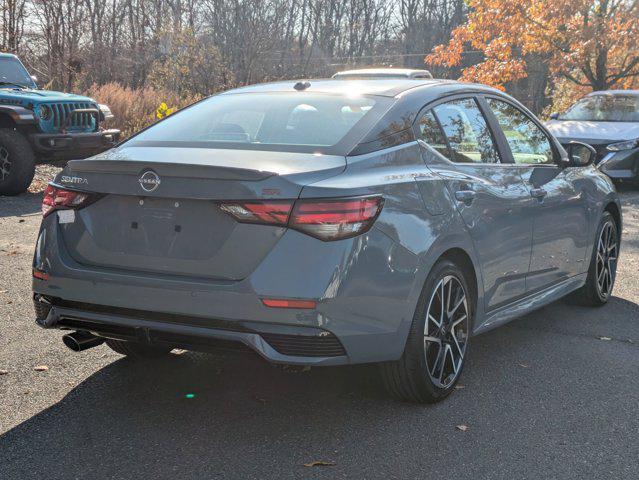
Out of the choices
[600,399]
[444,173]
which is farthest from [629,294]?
[444,173]

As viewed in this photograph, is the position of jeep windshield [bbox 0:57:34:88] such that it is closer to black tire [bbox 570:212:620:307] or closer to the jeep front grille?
the jeep front grille

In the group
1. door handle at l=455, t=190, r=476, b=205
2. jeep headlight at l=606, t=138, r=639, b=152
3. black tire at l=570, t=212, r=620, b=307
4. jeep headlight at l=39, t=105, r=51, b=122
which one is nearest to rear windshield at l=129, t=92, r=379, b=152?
door handle at l=455, t=190, r=476, b=205

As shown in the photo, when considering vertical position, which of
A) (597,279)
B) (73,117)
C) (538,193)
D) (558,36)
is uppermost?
(558,36)

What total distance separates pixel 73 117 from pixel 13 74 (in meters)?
1.21

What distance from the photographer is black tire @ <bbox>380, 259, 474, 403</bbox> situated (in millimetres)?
4145

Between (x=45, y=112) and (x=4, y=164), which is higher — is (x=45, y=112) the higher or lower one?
the higher one

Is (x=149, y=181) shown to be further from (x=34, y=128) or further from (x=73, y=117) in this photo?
(x=73, y=117)

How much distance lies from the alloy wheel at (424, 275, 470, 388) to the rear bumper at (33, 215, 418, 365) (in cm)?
32

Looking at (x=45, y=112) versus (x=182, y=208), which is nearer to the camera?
(x=182, y=208)

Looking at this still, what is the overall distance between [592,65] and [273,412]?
22205 millimetres

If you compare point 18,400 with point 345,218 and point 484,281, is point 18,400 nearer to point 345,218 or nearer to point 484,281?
point 345,218

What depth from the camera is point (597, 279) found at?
263 inches

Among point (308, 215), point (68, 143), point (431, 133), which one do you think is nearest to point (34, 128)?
point (68, 143)

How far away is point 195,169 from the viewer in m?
3.74
